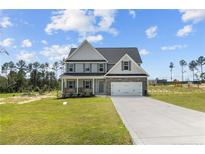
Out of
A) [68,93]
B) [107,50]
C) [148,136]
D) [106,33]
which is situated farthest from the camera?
[107,50]

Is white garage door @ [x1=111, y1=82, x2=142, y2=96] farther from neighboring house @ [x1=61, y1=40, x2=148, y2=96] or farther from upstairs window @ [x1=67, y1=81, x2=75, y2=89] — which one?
upstairs window @ [x1=67, y1=81, x2=75, y2=89]

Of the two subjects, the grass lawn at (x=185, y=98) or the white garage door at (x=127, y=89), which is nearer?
the grass lawn at (x=185, y=98)

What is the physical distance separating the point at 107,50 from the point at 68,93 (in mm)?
8963

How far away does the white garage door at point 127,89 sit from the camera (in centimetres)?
3039

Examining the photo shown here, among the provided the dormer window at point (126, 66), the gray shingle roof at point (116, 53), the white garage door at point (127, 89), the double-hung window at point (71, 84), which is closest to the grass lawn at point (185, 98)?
the white garage door at point (127, 89)

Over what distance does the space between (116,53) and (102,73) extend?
4.15 metres

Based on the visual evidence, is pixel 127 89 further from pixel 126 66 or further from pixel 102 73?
pixel 102 73

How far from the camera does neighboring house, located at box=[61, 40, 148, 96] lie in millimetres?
30469

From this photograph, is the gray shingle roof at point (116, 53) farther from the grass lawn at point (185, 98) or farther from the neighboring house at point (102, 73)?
the grass lawn at point (185, 98)

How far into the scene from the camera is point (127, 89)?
30391 millimetres

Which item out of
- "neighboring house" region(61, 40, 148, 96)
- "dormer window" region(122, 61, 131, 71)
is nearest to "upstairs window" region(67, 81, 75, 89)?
"neighboring house" region(61, 40, 148, 96)
